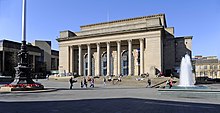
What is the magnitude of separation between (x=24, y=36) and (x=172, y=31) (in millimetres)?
52680

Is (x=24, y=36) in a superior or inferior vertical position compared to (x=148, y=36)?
inferior

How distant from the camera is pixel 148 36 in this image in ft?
201

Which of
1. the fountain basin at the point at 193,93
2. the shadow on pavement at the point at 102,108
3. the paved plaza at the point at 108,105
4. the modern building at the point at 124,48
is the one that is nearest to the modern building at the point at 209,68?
the modern building at the point at 124,48

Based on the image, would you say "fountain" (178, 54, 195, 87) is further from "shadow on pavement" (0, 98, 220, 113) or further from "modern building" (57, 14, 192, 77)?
"modern building" (57, 14, 192, 77)

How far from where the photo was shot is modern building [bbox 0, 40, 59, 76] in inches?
3622

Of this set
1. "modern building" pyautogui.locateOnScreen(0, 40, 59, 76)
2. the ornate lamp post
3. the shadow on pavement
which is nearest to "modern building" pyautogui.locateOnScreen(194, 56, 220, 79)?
"modern building" pyautogui.locateOnScreen(0, 40, 59, 76)

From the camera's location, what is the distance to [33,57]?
10594 centimetres

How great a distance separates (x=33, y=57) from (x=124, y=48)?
178 ft

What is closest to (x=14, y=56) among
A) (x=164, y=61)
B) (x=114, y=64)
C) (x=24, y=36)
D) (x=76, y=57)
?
(x=76, y=57)

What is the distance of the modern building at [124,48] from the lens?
200 ft

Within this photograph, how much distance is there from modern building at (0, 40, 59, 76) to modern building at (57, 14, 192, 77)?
1648cm

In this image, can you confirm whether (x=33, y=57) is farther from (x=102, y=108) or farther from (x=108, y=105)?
(x=102, y=108)

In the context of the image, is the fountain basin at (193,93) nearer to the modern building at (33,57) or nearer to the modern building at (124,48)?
the modern building at (124,48)

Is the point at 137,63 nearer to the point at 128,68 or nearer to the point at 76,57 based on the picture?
the point at 128,68
